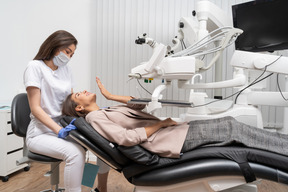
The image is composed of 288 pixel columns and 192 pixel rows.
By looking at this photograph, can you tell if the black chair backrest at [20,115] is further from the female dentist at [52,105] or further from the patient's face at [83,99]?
the patient's face at [83,99]

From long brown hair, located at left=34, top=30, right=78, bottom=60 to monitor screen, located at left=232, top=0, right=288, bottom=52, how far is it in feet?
4.26

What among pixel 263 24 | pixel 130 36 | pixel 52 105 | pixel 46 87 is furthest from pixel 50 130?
pixel 263 24

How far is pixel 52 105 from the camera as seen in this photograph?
1432 millimetres

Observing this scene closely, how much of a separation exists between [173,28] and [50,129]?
170 cm

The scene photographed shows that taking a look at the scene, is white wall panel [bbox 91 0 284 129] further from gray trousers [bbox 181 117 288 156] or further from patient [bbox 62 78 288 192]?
gray trousers [bbox 181 117 288 156]

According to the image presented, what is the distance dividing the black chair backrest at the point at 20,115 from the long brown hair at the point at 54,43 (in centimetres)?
32

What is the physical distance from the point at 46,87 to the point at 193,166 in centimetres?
104

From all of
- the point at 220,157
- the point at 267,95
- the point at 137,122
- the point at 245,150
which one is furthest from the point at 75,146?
the point at 267,95

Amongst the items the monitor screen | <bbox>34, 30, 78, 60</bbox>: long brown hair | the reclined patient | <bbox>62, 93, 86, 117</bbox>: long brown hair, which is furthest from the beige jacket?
the monitor screen

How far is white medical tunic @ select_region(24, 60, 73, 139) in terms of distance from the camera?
4.33 ft

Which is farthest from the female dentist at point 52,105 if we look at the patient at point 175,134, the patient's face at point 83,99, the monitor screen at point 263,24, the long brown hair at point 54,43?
the monitor screen at point 263,24

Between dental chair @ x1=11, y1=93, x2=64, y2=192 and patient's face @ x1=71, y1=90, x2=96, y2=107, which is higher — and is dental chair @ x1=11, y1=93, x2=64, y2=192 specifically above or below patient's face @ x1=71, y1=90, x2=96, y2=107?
below

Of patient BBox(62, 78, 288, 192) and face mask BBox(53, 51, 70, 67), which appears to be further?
face mask BBox(53, 51, 70, 67)

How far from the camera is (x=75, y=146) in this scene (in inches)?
48.3
